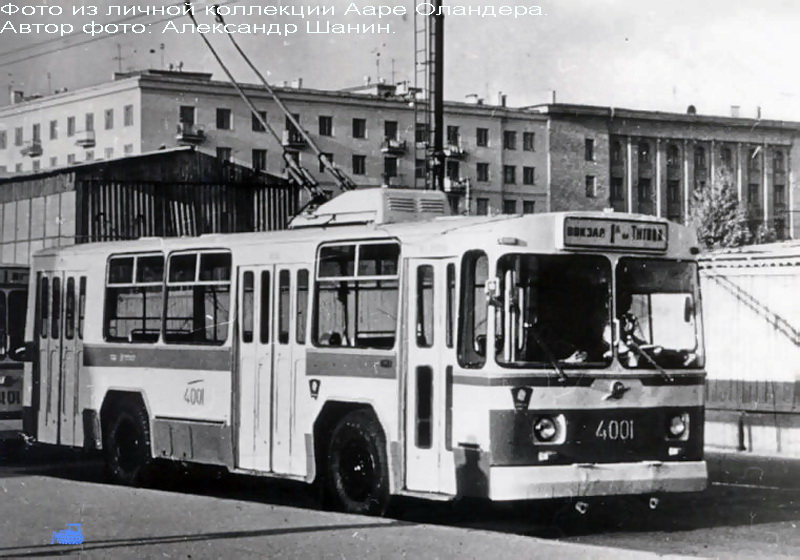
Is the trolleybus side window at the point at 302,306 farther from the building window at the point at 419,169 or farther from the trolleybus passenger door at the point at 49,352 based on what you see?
the building window at the point at 419,169

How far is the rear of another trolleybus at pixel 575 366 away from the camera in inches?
516

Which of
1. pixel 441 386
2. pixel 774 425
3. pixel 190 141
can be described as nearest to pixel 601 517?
pixel 441 386

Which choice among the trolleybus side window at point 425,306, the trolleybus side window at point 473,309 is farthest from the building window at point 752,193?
the trolleybus side window at point 473,309

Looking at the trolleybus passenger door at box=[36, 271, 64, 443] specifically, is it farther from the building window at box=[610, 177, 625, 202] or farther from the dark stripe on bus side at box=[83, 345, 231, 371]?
the building window at box=[610, 177, 625, 202]

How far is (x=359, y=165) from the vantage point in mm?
88688

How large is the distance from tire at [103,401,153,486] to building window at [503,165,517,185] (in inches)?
2908

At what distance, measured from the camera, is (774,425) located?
82.3ft

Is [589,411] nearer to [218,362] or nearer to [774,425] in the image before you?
[218,362]

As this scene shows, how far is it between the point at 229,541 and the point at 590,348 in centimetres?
360

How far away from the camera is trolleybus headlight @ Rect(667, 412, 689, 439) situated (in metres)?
13.8

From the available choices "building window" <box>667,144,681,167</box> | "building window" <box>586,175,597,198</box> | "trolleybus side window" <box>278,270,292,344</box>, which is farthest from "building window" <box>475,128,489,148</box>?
"trolleybus side window" <box>278,270,292,344</box>

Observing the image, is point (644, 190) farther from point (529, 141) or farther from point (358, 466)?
point (358, 466)

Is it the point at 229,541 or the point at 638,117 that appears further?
the point at 638,117

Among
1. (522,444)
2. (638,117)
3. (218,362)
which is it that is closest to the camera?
(522,444)
